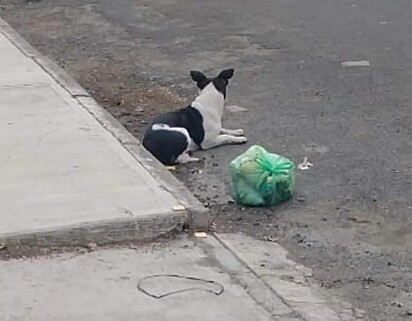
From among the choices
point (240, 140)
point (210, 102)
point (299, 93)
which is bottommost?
point (299, 93)

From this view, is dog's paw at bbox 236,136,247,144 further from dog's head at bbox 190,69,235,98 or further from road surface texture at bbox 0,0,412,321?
dog's head at bbox 190,69,235,98

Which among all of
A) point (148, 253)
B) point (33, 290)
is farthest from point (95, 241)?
point (33, 290)

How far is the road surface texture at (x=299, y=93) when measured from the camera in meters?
6.36

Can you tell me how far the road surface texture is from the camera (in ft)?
20.9

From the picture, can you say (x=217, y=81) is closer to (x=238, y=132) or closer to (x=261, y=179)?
(x=238, y=132)

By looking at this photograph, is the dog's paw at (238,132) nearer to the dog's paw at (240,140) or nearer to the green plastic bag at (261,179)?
the dog's paw at (240,140)

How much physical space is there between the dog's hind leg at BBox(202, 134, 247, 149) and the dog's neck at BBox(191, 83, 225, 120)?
168 mm

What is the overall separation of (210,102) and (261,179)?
1.54 meters

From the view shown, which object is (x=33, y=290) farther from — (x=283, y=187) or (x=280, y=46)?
(x=280, y=46)

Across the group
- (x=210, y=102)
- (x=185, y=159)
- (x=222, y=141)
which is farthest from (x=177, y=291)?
(x=210, y=102)

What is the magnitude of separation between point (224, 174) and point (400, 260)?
1.94 meters

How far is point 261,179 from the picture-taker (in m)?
6.98

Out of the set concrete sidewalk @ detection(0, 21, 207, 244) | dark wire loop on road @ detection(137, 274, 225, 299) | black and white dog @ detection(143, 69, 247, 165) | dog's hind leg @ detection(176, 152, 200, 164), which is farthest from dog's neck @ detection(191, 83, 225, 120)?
dark wire loop on road @ detection(137, 274, 225, 299)

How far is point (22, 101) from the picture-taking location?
9.12m
